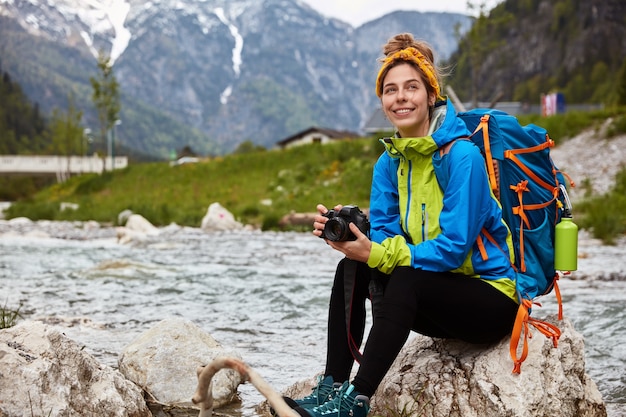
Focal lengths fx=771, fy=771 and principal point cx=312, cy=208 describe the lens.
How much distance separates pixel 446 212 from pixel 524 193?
1.30ft

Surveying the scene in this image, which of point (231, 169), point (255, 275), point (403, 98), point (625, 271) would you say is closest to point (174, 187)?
point (231, 169)

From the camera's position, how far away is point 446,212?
10.1 feet

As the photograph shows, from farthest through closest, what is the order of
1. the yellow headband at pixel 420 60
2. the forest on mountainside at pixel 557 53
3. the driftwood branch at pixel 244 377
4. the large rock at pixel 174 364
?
the forest on mountainside at pixel 557 53
the large rock at pixel 174 364
the yellow headband at pixel 420 60
the driftwood branch at pixel 244 377

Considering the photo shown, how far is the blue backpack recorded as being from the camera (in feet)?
10.4

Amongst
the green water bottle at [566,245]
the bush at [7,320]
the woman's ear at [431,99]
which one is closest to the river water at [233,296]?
the bush at [7,320]

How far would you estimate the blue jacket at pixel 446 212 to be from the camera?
9.88ft

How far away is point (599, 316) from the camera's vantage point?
6621 millimetres

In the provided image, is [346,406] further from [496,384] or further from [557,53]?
[557,53]

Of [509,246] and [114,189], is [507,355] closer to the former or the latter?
[509,246]

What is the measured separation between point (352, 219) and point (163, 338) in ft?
5.19

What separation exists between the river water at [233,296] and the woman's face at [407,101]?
1.56 meters

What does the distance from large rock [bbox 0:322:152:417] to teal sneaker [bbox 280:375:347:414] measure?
2.54 feet

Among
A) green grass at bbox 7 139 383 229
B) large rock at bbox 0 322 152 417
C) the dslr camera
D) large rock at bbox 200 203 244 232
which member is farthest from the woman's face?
large rock at bbox 200 203 244 232

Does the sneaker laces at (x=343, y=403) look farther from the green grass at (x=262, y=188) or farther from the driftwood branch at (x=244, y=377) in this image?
the green grass at (x=262, y=188)
